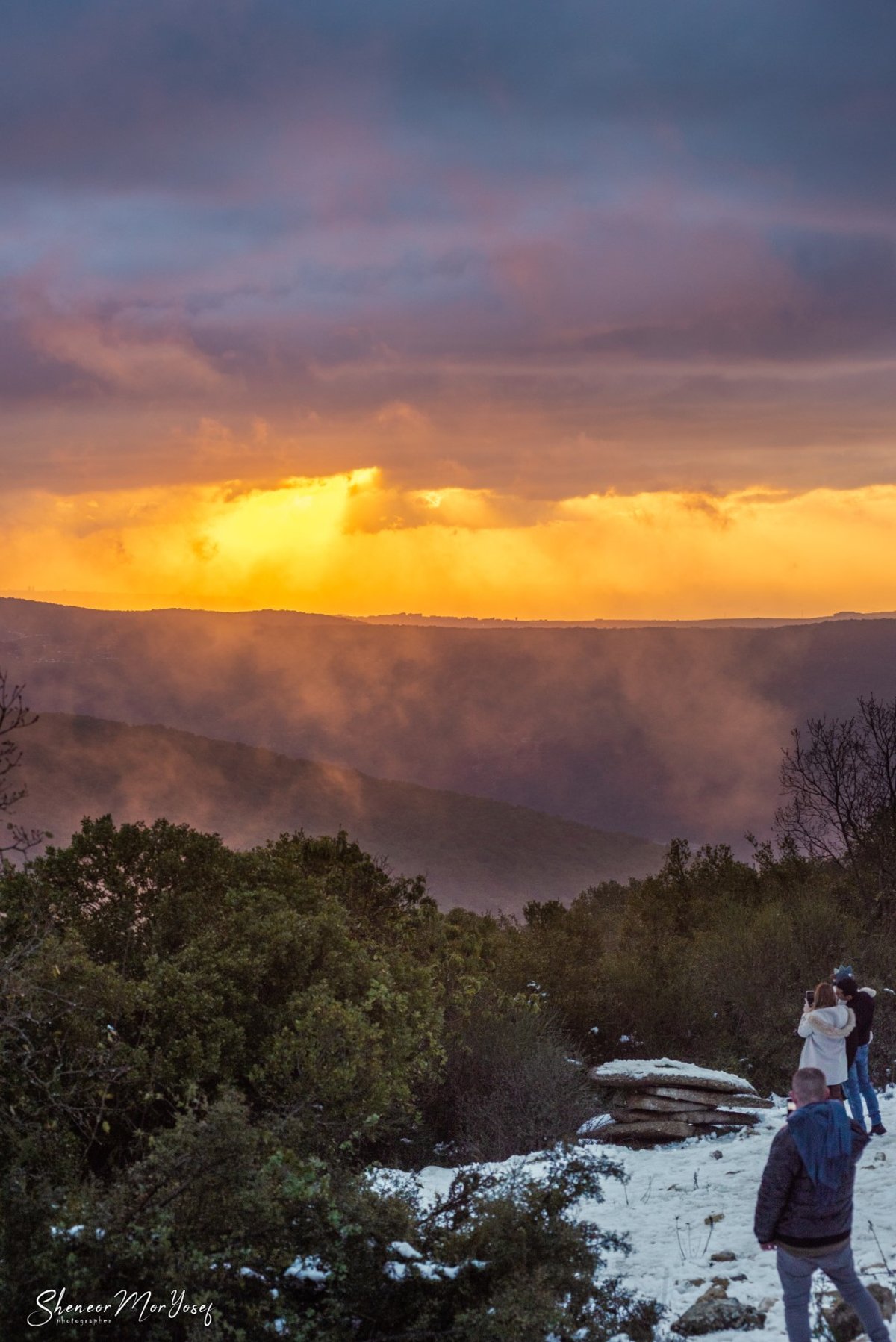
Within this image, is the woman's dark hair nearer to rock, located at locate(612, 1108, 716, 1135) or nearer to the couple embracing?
the couple embracing

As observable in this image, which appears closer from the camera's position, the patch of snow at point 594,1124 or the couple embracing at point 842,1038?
the couple embracing at point 842,1038

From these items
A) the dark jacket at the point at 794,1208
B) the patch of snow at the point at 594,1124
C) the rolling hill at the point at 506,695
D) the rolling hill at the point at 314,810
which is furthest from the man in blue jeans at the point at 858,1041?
the rolling hill at the point at 506,695

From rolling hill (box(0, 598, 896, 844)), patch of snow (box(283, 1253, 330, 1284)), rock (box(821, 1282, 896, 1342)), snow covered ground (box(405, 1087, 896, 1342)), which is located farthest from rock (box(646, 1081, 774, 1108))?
rolling hill (box(0, 598, 896, 844))

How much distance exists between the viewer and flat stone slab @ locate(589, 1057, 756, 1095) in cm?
1805

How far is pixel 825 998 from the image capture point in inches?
503

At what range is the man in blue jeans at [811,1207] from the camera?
7.27 meters

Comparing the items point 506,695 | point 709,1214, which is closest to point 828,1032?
point 709,1214

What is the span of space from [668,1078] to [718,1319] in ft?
29.2

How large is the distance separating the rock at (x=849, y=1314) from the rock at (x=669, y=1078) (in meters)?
9.07

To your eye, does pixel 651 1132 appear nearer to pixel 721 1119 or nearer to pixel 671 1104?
pixel 671 1104

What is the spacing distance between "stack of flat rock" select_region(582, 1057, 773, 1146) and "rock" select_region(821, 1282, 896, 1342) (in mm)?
8585

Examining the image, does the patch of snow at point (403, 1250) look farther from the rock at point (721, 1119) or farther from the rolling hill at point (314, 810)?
the rolling hill at point (314, 810)

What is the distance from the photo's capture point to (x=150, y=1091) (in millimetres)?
12211

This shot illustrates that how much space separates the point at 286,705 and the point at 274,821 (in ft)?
173
